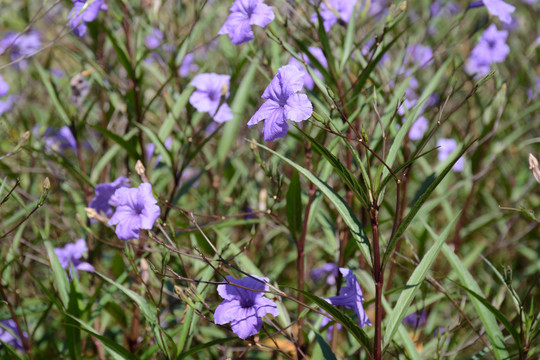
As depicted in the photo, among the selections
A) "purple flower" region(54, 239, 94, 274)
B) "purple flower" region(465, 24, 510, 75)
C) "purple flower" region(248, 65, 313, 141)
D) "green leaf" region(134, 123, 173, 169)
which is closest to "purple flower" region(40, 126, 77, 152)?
"purple flower" region(54, 239, 94, 274)

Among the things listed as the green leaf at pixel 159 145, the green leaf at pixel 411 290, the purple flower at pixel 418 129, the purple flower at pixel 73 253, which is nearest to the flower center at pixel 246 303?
the green leaf at pixel 411 290

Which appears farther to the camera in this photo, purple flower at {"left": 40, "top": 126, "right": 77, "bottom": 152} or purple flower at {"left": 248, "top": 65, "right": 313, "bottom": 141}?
purple flower at {"left": 40, "top": 126, "right": 77, "bottom": 152}

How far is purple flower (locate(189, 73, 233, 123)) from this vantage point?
5.21ft

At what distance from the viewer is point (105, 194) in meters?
1.54

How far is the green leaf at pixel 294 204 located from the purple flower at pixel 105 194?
0.54 meters

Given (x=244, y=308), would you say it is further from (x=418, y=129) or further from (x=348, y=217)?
(x=418, y=129)

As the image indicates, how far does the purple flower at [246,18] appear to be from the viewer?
1247mm

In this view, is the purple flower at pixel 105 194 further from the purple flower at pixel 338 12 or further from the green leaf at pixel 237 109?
the purple flower at pixel 338 12

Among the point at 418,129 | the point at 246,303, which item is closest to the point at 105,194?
the point at 246,303

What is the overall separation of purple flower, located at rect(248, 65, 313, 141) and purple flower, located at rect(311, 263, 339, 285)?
2.78 ft

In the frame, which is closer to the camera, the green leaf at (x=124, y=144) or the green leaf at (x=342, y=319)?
the green leaf at (x=342, y=319)

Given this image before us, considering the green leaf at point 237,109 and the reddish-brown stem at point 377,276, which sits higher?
the green leaf at point 237,109

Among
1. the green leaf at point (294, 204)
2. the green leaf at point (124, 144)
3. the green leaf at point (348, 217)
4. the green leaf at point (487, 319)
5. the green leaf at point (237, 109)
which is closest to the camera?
the green leaf at point (348, 217)

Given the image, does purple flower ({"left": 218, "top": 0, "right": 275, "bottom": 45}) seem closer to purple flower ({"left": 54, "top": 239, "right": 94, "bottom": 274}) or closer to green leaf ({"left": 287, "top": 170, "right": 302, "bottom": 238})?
green leaf ({"left": 287, "top": 170, "right": 302, "bottom": 238})
